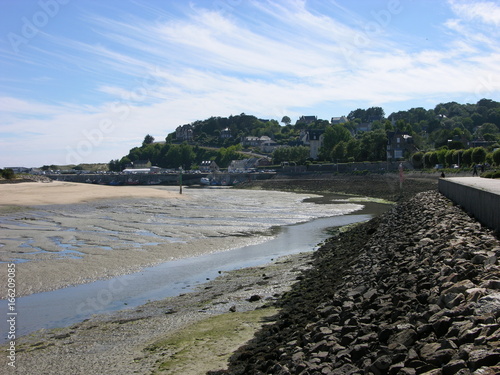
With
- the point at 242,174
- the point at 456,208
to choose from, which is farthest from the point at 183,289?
the point at 242,174

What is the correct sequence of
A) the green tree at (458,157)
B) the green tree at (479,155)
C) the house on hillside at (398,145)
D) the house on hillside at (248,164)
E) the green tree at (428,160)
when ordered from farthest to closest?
the house on hillside at (248,164) → the house on hillside at (398,145) → the green tree at (428,160) → the green tree at (458,157) → the green tree at (479,155)

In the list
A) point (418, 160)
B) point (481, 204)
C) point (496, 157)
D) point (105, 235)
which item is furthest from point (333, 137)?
point (481, 204)

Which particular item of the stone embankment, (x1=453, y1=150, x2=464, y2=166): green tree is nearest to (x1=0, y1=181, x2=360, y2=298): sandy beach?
the stone embankment

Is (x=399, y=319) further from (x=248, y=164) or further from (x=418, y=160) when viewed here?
(x=248, y=164)

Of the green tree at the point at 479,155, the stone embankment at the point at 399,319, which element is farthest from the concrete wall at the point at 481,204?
the green tree at the point at 479,155

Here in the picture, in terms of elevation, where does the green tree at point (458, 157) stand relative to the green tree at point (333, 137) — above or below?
below

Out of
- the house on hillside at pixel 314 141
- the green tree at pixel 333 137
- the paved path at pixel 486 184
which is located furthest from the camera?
the house on hillside at pixel 314 141

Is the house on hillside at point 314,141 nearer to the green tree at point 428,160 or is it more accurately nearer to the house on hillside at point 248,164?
the house on hillside at point 248,164

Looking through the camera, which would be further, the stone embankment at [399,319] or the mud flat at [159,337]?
the mud flat at [159,337]

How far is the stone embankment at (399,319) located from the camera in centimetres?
671

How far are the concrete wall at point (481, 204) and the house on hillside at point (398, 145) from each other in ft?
310

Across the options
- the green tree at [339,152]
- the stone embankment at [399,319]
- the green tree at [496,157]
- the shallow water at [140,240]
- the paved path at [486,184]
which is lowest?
the shallow water at [140,240]

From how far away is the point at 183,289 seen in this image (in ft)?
56.5

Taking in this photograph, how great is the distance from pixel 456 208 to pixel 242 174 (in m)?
113
